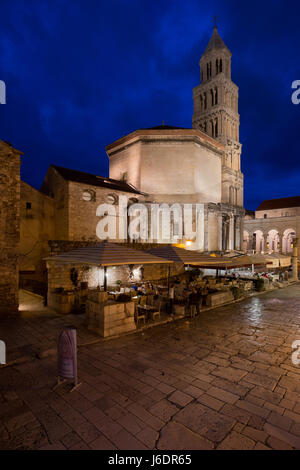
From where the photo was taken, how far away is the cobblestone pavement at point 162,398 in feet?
11.4

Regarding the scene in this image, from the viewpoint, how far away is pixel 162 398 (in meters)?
4.44

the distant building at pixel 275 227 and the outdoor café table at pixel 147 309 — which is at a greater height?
the distant building at pixel 275 227

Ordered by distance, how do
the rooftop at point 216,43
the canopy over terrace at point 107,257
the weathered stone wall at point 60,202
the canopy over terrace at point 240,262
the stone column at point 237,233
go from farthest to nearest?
the rooftop at point 216,43 → the stone column at point 237,233 → the weathered stone wall at point 60,202 → the canopy over terrace at point 240,262 → the canopy over terrace at point 107,257

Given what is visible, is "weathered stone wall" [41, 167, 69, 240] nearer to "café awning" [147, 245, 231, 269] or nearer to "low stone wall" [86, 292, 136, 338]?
"café awning" [147, 245, 231, 269]

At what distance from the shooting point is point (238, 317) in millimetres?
9938

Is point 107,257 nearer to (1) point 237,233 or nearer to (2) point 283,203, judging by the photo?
(1) point 237,233

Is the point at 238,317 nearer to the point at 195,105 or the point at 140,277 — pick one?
the point at 140,277

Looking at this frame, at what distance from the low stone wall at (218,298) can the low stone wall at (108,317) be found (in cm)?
508

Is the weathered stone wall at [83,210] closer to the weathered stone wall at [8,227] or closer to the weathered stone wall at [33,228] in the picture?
the weathered stone wall at [33,228]

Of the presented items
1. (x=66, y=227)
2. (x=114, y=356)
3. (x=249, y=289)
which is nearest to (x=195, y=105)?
(x=66, y=227)

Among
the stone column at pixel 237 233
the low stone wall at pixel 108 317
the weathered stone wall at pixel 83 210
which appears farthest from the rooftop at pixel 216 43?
the low stone wall at pixel 108 317

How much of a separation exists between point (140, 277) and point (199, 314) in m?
7.04

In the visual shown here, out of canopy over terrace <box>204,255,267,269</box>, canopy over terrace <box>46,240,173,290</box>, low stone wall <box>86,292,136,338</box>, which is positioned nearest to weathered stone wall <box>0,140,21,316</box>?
canopy over terrace <box>46,240,173,290</box>

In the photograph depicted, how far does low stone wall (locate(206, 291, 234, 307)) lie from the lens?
38.5 ft
